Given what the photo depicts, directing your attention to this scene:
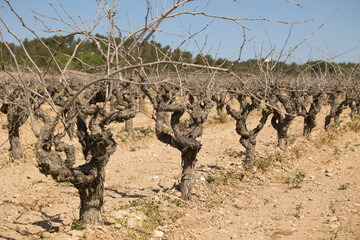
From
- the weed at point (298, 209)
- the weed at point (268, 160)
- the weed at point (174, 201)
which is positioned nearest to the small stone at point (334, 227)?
the weed at point (298, 209)

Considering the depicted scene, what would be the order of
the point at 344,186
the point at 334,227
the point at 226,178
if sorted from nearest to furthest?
the point at 334,227 < the point at 344,186 < the point at 226,178

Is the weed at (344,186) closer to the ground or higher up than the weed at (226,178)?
higher up

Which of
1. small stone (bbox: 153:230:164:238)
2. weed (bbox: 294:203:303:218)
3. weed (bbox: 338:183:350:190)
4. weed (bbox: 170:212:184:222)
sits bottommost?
small stone (bbox: 153:230:164:238)

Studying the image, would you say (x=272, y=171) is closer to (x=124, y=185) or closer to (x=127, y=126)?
(x=124, y=185)

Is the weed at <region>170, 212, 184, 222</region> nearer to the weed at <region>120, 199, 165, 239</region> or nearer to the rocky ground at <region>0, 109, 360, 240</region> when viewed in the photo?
the rocky ground at <region>0, 109, 360, 240</region>

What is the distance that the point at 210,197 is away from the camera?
301 inches

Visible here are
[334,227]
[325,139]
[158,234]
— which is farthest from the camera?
[325,139]

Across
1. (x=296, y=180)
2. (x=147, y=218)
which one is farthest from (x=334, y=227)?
(x=147, y=218)

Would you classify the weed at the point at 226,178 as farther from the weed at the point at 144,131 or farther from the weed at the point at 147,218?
the weed at the point at 144,131

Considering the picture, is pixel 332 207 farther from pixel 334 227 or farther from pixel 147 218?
pixel 147 218

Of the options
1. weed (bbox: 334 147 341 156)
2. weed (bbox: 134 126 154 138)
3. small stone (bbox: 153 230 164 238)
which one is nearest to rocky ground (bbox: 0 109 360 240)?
small stone (bbox: 153 230 164 238)

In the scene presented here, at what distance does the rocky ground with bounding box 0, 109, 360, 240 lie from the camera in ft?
19.1

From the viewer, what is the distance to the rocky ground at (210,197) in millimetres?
5828

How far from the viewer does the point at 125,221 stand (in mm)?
5691
